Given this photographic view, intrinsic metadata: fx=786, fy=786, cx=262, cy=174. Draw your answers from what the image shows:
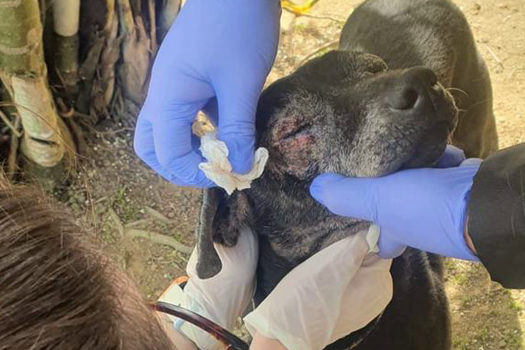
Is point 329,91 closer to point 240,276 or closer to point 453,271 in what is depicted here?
point 240,276

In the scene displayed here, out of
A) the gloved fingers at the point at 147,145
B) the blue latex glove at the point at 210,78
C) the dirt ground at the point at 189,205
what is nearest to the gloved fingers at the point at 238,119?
the blue latex glove at the point at 210,78

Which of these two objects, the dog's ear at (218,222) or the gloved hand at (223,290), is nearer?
the dog's ear at (218,222)

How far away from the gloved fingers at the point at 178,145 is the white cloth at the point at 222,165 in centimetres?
5

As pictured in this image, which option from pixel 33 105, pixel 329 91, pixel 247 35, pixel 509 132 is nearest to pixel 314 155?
pixel 329 91

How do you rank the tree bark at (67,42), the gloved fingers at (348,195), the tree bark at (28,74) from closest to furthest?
the gloved fingers at (348,195) < the tree bark at (28,74) < the tree bark at (67,42)

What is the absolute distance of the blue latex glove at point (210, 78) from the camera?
1882 millimetres

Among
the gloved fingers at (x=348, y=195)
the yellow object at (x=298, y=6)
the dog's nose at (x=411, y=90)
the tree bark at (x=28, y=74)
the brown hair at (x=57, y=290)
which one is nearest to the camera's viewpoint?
the brown hair at (x=57, y=290)

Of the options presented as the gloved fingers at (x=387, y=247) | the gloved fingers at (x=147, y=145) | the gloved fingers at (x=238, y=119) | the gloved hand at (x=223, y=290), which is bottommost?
the gloved hand at (x=223, y=290)

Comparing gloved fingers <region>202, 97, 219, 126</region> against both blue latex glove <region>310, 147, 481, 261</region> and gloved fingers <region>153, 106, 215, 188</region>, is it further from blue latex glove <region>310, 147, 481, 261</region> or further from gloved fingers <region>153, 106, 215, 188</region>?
blue latex glove <region>310, 147, 481, 261</region>

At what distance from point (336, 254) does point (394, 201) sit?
27 centimetres

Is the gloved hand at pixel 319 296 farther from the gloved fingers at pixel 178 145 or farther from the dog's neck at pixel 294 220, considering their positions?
the gloved fingers at pixel 178 145

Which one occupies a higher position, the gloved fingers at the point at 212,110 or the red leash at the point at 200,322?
the gloved fingers at the point at 212,110

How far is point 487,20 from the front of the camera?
4.16 metres

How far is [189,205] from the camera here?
3527 millimetres
